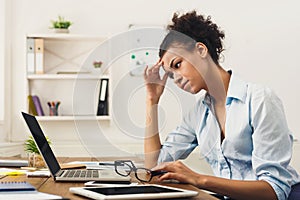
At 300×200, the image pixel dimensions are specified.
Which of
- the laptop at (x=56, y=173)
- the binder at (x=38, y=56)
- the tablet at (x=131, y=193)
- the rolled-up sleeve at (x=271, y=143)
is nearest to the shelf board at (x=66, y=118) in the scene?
the binder at (x=38, y=56)

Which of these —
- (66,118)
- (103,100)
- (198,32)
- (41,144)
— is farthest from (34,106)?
(41,144)

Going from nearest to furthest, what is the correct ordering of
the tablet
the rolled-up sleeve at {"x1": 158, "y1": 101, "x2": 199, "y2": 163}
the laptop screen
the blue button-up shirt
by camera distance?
the tablet < the laptop screen < the blue button-up shirt < the rolled-up sleeve at {"x1": 158, "y1": 101, "x2": 199, "y2": 163}

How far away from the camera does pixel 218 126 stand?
1923mm

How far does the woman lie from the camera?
1571mm

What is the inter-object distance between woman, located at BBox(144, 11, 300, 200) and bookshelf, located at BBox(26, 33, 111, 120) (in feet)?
4.43

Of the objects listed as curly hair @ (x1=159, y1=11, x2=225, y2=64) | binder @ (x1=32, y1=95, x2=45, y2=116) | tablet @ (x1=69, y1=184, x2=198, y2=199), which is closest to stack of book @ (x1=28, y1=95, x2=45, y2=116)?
binder @ (x1=32, y1=95, x2=45, y2=116)

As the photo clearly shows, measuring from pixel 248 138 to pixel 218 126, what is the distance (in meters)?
0.18

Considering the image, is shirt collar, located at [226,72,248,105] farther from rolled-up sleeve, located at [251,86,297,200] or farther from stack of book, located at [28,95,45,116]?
stack of book, located at [28,95,45,116]

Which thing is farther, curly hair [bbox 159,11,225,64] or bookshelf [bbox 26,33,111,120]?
bookshelf [bbox 26,33,111,120]

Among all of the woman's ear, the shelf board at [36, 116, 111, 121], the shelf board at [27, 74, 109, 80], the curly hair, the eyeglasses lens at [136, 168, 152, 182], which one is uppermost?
the curly hair

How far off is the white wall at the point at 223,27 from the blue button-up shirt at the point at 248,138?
4.89 feet

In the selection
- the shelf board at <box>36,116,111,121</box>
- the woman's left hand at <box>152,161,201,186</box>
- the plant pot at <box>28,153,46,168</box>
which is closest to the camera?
the woman's left hand at <box>152,161,201,186</box>

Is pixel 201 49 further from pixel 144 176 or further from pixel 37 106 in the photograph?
pixel 37 106

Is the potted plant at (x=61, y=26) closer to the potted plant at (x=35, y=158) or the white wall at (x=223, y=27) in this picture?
the white wall at (x=223, y=27)
